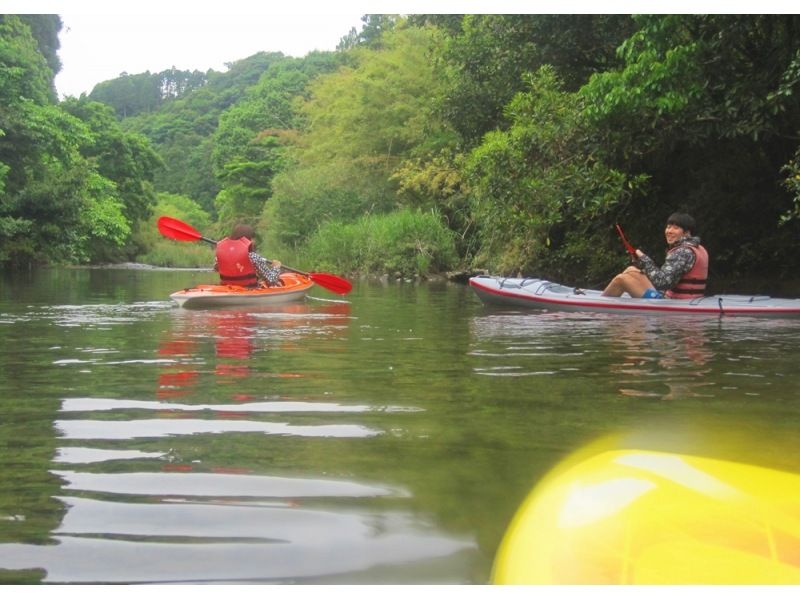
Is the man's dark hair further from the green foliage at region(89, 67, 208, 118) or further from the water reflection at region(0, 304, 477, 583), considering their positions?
the green foliage at region(89, 67, 208, 118)

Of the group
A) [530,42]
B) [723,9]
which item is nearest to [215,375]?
[723,9]

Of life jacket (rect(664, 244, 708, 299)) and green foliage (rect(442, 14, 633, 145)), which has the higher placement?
green foliage (rect(442, 14, 633, 145))

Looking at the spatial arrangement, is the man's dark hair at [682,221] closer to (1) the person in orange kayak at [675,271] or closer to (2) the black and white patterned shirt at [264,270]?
(1) the person in orange kayak at [675,271]

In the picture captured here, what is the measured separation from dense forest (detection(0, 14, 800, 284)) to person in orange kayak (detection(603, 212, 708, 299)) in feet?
3.50

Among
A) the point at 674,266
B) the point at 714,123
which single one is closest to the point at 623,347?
the point at 674,266

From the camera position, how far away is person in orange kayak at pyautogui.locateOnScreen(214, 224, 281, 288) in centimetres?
1009

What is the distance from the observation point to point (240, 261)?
1011cm

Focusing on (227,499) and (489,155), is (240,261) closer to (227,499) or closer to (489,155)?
(489,155)

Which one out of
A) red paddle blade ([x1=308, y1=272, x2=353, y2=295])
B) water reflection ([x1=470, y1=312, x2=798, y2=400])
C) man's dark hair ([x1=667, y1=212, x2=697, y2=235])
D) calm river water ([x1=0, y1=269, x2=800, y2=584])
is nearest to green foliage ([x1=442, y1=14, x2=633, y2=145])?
red paddle blade ([x1=308, y1=272, x2=353, y2=295])

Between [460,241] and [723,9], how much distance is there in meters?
13.0

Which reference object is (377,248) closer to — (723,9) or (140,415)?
(723,9)

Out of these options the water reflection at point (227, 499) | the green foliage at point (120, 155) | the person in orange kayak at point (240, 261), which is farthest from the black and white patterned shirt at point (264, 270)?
the green foliage at point (120, 155)

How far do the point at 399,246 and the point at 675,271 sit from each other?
1249 centimetres

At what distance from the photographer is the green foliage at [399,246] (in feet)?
67.3
